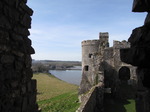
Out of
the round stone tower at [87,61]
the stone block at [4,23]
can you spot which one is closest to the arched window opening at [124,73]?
the round stone tower at [87,61]

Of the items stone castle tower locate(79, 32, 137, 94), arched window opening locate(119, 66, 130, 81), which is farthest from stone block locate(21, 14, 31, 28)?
arched window opening locate(119, 66, 130, 81)

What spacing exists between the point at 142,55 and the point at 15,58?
250cm

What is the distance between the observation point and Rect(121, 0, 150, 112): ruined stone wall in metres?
2.84

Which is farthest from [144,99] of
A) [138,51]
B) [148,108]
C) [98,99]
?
[98,99]

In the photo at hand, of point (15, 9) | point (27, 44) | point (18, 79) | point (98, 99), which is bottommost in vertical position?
point (98, 99)

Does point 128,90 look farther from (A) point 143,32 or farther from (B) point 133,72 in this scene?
(A) point 143,32

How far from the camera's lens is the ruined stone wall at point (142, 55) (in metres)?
2.84

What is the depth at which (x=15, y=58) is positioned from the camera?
3809 mm

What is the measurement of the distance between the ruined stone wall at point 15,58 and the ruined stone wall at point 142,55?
228cm

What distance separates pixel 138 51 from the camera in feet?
9.71

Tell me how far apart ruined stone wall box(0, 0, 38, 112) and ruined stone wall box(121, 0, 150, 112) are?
2279 millimetres

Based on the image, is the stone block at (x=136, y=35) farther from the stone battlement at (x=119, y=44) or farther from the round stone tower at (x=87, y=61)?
the round stone tower at (x=87, y=61)

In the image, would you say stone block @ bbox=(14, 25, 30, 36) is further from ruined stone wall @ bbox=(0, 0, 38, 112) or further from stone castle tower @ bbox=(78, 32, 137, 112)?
stone castle tower @ bbox=(78, 32, 137, 112)

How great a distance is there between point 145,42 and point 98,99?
12.2m
